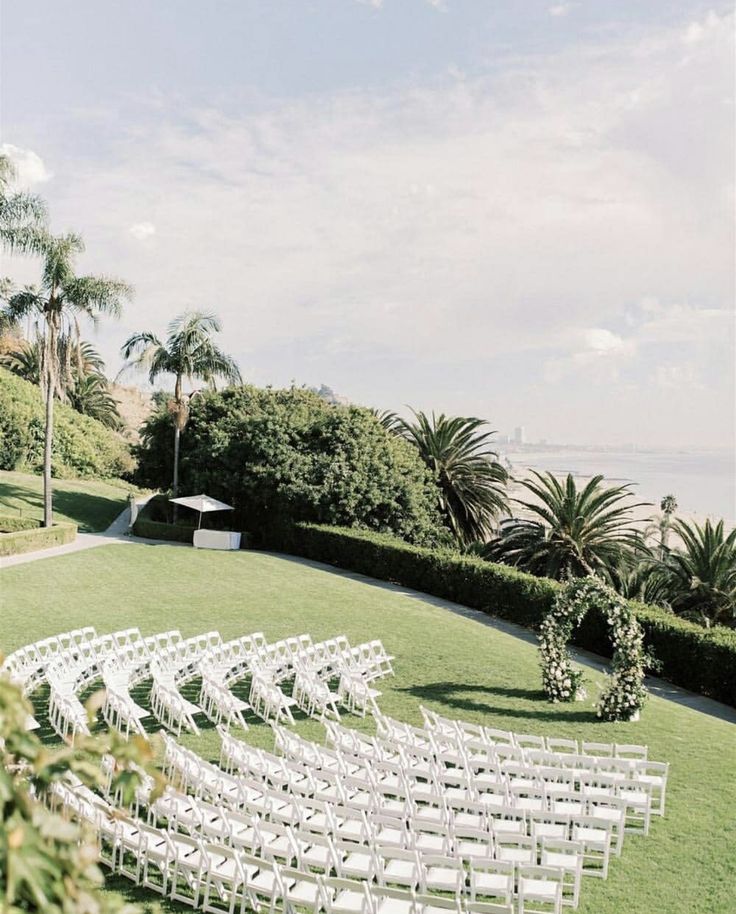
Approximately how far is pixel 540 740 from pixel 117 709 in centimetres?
640

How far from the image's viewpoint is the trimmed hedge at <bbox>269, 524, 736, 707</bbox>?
726 inches

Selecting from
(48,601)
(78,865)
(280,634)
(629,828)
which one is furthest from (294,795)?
(48,601)

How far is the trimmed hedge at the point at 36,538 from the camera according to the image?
29688 mm

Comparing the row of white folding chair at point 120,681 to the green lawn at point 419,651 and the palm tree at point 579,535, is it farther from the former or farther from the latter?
the palm tree at point 579,535

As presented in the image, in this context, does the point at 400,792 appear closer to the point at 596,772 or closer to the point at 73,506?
the point at 596,772

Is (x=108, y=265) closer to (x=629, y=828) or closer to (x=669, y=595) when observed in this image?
(x=669, y=595)

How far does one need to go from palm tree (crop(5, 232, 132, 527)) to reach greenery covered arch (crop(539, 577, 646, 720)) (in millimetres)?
22428

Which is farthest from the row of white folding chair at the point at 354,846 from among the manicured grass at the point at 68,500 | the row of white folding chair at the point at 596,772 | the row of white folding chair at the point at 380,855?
the manicured grass at the point at 68,500

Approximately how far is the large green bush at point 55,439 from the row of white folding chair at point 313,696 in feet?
126

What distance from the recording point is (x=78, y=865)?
2.53 m

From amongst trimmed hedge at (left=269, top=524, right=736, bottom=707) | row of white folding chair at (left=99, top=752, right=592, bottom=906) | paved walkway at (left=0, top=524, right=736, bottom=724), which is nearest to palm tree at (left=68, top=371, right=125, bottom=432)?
paved walkway at (left=0, top=524, right=736, bottom=724)

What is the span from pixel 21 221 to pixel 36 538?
11.8 meters

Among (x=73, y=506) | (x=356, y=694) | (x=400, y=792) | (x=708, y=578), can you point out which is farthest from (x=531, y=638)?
(x=73, y=506)

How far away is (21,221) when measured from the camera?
32.7 metres
